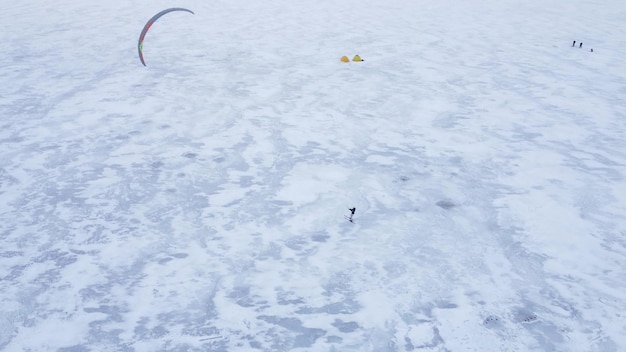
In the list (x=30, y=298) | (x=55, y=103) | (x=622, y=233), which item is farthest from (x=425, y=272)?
(x=55, y=103)

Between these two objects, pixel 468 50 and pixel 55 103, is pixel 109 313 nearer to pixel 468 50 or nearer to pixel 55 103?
pixel 55 103

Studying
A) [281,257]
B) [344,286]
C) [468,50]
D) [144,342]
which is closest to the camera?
[144,342]

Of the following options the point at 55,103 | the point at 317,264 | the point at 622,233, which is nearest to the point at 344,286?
the point at 317,264

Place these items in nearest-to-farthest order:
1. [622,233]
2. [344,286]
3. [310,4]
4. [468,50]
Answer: [344,286], [622,233], [468,50], [310,4]

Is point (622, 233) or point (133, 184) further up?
point (622, 233)

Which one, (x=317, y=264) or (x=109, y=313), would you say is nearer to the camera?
(x=109, y=313)

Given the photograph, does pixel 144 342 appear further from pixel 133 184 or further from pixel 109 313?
pixel 133 184
